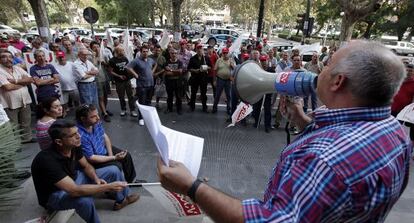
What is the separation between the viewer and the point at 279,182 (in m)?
1.03

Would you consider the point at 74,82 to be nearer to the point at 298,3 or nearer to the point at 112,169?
the point at 112,169

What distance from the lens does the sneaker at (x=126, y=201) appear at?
3.50m

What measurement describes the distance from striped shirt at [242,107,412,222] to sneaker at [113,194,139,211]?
2804 millimetres

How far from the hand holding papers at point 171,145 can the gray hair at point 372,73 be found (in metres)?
0.62

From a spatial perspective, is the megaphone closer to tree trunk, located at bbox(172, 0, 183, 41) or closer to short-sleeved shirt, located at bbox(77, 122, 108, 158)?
short-sleeved shirt, located at bbox(77, 122, 108, 158)

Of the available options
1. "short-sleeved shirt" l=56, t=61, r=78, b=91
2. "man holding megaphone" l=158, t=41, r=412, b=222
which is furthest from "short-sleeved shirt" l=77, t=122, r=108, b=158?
"short-sleeved shirt" l=56, t=61, r=78, b=91

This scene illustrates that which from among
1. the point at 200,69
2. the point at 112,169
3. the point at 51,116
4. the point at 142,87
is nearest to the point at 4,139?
the point at 51,116

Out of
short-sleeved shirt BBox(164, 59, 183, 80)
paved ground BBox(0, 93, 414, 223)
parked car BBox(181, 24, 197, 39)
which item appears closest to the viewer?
paved ground BBox(0, 93, 414, 223)

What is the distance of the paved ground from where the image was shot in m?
3.52

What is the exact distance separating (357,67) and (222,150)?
15.0ft

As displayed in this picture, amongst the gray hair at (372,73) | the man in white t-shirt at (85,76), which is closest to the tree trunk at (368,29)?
the man in white t-shirt at (85,76)

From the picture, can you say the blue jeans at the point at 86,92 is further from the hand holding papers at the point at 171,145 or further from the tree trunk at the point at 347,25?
the tree trunk at the point at 347,25

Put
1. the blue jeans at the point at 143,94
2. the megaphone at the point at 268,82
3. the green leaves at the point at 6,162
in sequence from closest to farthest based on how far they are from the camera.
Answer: the megaphone at the point at 268,82
the green leaves at the point at 6,162
the blue jeans at the point at 143,94

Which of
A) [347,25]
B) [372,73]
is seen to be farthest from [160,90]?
[347,25]
